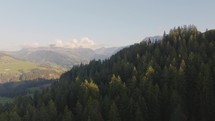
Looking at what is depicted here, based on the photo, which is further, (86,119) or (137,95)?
(137,95)

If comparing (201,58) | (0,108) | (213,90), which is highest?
(201,58)

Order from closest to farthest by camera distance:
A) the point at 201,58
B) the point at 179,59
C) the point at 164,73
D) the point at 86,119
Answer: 1. the point at 86,119
2. the point at 164,73
3. the point at 201,58
4. the point at 179,59

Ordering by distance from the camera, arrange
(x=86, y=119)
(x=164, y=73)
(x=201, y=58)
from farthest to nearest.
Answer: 1. (x=201, y=58)
2. (x=164, y=73)
3. (x=86, y=119)

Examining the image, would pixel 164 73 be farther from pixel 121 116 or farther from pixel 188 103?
pixel 121 116

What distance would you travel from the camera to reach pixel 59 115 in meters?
141

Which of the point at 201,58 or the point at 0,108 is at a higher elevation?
the point at 201,58

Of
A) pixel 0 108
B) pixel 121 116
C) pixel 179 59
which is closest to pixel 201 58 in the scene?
pixel 179 59

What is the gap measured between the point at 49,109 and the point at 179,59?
285 ft

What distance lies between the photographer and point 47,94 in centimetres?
18162

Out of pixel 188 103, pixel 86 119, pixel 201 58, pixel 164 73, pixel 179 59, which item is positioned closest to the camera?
pixel 86 119

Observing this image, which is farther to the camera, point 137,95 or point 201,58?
point 201,58

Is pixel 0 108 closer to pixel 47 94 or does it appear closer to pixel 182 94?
pixel 47 94

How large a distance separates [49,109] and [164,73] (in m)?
54.2

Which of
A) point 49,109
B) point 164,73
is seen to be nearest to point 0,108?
point 49,109
